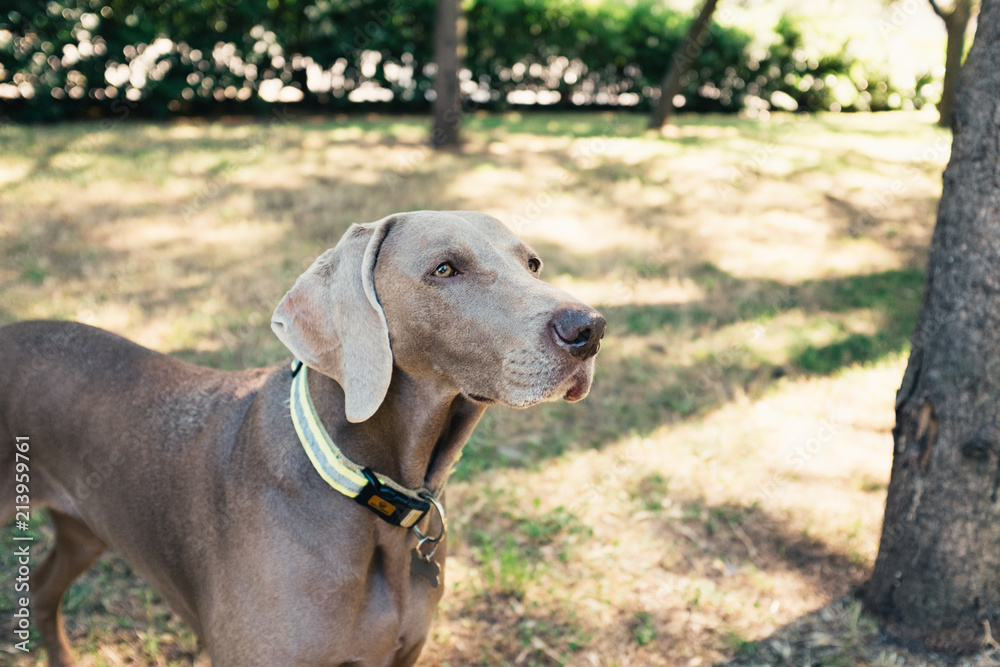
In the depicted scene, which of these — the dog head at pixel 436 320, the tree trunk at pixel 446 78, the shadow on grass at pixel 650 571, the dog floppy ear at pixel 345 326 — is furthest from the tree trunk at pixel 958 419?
the tree trunk at pixel 446 78

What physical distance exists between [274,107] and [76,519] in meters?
10.6

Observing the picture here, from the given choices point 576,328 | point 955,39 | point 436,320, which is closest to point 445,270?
point 436,320

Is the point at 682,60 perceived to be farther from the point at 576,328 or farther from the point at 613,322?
the point at 576,328

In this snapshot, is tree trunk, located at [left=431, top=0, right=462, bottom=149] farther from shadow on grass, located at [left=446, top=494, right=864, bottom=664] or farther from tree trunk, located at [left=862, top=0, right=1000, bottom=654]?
tree trunk, located at [left=862, top=0, right=1000, bottom=654]

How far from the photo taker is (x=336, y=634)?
2143 millimetres

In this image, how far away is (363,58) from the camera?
12.9 metres

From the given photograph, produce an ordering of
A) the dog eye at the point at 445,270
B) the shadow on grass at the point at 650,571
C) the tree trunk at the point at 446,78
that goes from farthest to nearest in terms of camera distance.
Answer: the tree trunk at the point at 446,78 < the shadow on grass at the point at 650,571 < the dog eye at the point at 445,270

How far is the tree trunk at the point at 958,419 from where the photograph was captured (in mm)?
2885

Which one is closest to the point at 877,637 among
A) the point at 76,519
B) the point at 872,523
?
the point at 872,523

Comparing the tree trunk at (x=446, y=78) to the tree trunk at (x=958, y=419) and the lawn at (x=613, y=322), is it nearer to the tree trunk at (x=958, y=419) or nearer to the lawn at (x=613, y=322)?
the lawn at (x=613, y=322)

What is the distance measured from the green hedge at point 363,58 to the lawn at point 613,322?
3.07 feet

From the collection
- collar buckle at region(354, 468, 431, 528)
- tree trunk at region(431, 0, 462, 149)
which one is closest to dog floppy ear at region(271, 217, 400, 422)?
collar buckle at region(354, 468, 431, 528)

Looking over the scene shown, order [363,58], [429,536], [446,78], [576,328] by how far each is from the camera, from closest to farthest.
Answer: [576,328] → [429,536] → [446,78] → [363,58]

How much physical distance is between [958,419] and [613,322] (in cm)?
344
